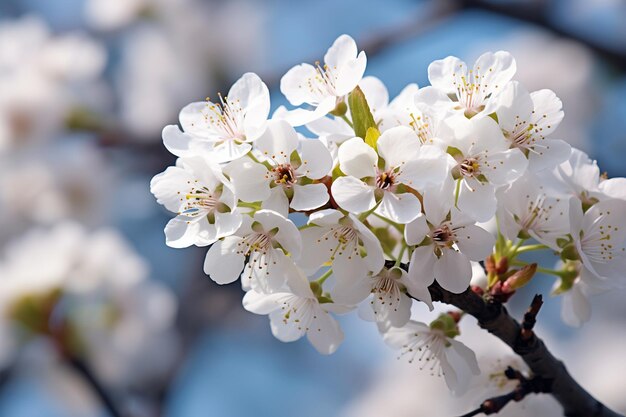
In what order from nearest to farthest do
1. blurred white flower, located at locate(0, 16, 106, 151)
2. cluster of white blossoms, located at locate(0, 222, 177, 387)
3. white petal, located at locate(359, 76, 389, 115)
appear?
1. white petal, located at locate(359, 76, 389, 115)
2. cluster of white blossoms, located at locate(0, 222, 177, 387)
3. blurred white flower, located at locate(0, 16, 106, 151)

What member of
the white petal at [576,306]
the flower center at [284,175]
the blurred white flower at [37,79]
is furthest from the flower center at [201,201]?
the blurred white flower at [37,79]

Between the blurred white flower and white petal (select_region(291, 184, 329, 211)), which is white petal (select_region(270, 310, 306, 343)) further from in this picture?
the blurred white flower

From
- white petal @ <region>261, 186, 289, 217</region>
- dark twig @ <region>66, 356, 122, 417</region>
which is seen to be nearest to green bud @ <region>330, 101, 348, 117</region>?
white petal @ <region>261, 186, 289, 217</region>

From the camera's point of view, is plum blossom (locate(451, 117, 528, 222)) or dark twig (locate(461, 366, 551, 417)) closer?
plum blossom (locate(451, 117, 528, 222))

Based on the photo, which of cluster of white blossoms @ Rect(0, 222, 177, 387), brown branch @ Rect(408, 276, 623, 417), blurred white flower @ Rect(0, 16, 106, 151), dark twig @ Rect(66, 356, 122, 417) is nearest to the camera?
brown branch @ Rect(408, 276, 623, 417)

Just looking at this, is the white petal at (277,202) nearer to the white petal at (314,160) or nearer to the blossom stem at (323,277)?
the white petal at (314,160)
